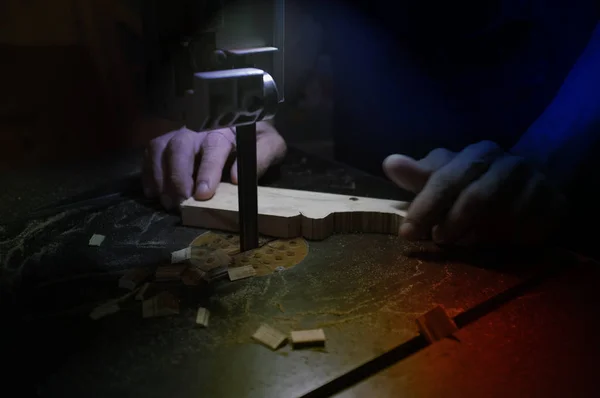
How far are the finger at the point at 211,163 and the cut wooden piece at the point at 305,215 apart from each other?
0.08ft

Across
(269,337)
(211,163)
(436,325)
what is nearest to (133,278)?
(269,337)

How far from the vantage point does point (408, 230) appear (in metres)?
1.02

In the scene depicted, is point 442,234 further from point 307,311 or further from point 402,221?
point 307,311

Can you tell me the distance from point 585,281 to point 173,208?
2.59ft

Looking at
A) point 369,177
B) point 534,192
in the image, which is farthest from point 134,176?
point 534,192

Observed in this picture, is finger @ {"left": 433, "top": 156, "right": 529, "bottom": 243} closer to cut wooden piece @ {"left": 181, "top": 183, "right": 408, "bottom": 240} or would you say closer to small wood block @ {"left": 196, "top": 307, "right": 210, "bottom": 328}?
cut wooden piece @ {"left": 181, "top": 183, "right": 408, "bottom": 240}

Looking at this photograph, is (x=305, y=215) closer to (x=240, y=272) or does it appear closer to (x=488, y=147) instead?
(x=240, y=272)

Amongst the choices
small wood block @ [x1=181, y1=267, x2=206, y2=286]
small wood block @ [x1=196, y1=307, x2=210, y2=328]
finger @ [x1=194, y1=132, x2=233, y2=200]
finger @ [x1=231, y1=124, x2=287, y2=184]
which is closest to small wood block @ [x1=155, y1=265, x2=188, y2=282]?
small wood block @ [x1=181, y1=267, x2=206, y2=286]

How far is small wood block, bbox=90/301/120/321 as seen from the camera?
0.82 meters

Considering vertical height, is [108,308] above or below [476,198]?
below

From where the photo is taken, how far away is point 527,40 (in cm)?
Answer: 133

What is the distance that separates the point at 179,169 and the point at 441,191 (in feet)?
1.79

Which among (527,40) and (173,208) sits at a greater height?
(527,40)

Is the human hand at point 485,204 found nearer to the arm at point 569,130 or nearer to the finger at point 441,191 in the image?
the finger at point 441,191
